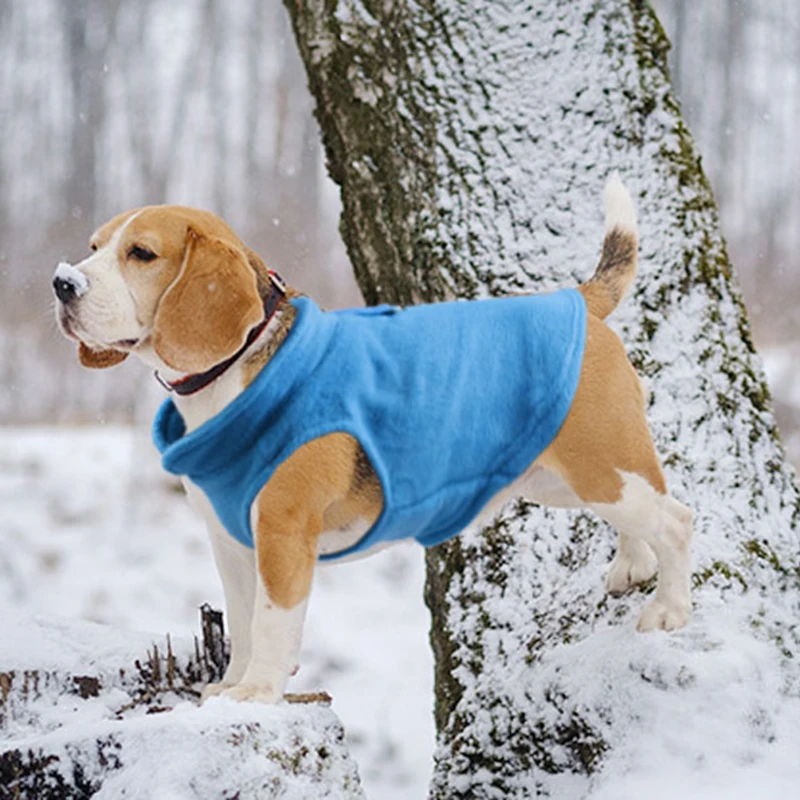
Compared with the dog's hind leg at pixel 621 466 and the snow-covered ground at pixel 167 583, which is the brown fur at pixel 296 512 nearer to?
the dog's hind leg at pixel 621 466

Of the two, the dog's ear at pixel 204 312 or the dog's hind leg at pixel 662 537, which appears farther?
the dog's hind leg at pixel 662 537

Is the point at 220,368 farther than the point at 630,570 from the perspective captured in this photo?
No

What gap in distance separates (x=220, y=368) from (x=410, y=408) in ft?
1.31

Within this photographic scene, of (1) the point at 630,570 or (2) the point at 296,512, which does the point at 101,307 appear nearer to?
(2) the point at 296,512

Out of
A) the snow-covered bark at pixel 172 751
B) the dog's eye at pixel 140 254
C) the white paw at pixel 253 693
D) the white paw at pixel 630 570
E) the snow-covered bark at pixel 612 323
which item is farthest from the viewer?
the white paw at pixel 630 570

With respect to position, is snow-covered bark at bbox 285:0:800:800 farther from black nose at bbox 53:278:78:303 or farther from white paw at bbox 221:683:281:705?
black nose at bbox 53:278:78:303

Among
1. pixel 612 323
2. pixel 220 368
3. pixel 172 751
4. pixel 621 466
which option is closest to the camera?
pixel 172 751

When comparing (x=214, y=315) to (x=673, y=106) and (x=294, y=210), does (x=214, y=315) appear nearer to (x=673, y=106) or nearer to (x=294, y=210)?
(x=673, y=106)

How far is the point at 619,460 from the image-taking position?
247 cm

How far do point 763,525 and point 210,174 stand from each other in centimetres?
857

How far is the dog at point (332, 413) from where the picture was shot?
7.46ft

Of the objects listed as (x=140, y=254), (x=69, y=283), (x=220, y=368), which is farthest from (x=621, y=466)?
(x=69, y=283)

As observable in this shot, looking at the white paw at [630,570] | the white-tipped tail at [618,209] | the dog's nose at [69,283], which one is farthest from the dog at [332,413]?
the white-tipped tail at [618,209]

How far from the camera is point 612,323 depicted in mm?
3266
